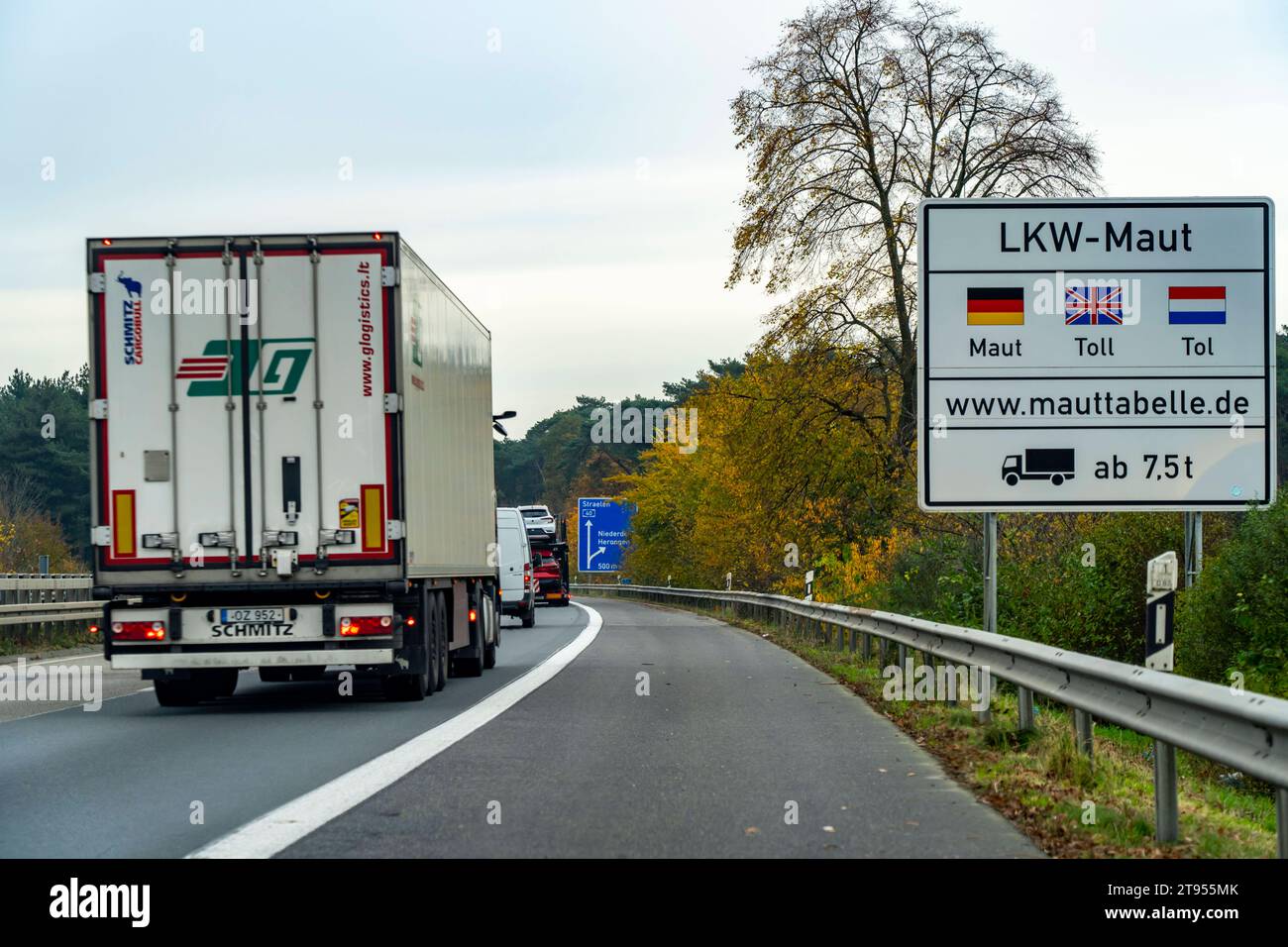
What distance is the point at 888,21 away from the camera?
3288 cm

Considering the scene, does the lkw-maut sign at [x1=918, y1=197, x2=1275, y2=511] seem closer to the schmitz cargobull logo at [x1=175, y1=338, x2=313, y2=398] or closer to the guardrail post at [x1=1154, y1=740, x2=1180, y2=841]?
the schmitz cargobull logo at [x1=175, y1=338, x2=313, y2=398]

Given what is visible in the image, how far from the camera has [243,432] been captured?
1356 cm

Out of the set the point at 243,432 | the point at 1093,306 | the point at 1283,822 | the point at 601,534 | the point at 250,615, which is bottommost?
the point at 601,534

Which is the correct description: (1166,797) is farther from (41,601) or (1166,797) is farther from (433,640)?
(41,601)

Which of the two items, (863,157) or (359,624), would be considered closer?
(359,624)

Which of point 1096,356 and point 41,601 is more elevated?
point 1096,356

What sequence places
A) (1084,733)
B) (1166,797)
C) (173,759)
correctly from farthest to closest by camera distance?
(173,759), (1084,733), (1166,797)

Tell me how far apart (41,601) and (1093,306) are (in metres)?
18.1

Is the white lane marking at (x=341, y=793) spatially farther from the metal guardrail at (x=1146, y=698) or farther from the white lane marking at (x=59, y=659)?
the white lane marking at (x=59, y=659)

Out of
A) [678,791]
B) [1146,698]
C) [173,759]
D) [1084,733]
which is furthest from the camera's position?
[173,759]

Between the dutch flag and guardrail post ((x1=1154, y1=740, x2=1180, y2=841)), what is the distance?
657cm

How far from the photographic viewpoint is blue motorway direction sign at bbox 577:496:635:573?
6899cm

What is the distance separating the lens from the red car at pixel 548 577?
53031 mm

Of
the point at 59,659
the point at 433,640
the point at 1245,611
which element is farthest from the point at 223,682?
the point at 1245,611
